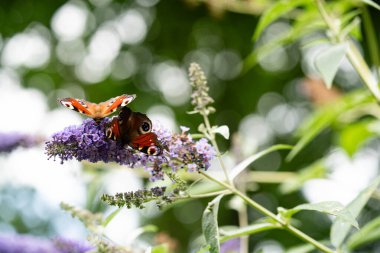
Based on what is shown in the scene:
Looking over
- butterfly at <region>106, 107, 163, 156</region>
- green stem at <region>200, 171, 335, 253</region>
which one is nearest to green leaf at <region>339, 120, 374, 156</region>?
green stem at <region>200, 171, 335, 253</region>

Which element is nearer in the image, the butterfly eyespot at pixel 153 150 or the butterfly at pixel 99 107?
the butterfly eyespot at pixel 153 150

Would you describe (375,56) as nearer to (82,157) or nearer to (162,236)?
(162,236)

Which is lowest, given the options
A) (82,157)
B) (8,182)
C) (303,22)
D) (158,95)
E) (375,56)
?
(82,157)

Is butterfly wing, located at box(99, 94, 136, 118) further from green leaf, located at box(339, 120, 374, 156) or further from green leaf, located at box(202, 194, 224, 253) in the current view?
green leaf, located at box(339, 120, 374, 156)

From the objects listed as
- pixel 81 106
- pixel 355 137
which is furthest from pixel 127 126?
pixel 355 137

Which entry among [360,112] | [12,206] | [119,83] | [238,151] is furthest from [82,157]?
[12,206]

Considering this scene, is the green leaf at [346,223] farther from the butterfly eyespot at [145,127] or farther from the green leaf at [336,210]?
the butterfly eyespot at [145,127]

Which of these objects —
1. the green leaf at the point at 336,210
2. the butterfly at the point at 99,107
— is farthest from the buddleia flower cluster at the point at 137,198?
the green leaf at the point at 336,210
